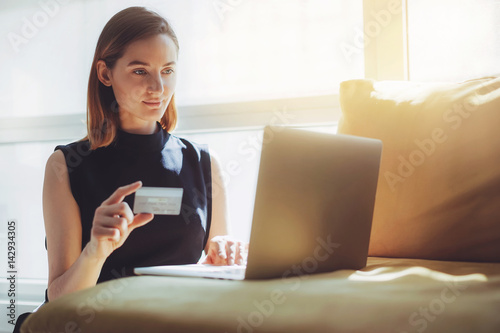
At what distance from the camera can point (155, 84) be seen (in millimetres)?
1295

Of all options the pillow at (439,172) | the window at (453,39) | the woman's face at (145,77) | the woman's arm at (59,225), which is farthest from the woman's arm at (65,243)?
the window at (453,39)

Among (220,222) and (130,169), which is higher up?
(130,169)

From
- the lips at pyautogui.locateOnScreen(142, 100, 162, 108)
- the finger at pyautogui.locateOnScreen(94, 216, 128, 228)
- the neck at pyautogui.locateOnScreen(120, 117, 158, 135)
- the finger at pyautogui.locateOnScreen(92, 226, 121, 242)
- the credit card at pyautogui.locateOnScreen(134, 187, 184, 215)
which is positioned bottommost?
the finger at pyautogui.locateOnScreen(92, 226, 121, 242)

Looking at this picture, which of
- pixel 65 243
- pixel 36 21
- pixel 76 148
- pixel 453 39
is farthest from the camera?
pixel 36 21

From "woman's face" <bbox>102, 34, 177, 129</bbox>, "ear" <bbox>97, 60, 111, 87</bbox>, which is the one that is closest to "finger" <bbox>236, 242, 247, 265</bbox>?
"woman's face" <bbox>102, 34, 177, 129</bbox>

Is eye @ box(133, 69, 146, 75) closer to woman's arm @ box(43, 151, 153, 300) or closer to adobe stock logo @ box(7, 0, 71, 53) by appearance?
woman's arm @ box(43, 151, 153, 300)

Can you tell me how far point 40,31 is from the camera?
2.04 meters

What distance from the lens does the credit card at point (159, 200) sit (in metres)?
0.83

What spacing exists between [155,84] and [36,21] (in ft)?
3.50

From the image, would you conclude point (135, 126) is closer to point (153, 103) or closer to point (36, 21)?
point (153, 103)

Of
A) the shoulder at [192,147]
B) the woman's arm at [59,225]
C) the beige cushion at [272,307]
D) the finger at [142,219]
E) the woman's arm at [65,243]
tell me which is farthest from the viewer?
the shoulder at [192,147]

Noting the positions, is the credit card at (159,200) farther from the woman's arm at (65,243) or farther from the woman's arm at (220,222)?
the woman's arm at (220,222)

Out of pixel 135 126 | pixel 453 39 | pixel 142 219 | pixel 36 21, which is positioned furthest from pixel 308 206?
pixel 36 21

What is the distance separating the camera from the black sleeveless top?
4.15 feet
